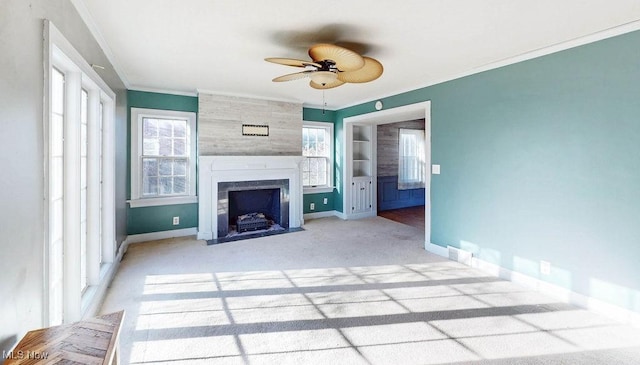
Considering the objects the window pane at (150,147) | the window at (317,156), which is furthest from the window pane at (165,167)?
the window at (317,156)

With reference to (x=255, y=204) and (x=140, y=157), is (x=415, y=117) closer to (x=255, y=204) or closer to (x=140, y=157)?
(x=255, y=204)

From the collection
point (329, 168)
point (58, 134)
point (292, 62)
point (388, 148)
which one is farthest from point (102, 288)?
point (388, 148)

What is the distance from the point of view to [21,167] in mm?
1281

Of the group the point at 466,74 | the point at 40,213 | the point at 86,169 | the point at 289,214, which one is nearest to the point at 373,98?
the point at 466,74

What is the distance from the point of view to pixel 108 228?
3.29 metres

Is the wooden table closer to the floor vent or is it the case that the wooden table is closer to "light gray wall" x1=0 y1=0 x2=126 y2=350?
"light gray wall" x1=0 y1=0 x2=126 y2=350

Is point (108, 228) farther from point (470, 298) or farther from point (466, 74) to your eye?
point (466, 74)

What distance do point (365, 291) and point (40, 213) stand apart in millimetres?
2539

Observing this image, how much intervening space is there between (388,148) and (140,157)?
5.46 metres

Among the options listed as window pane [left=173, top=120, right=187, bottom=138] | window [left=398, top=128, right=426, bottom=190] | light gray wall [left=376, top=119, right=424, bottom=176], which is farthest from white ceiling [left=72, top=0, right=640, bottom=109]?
window [left=398, top=128, right=426, bottom=190]

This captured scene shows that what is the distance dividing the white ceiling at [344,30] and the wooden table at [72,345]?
2.09 metres

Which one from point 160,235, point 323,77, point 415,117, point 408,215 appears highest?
point 415,117

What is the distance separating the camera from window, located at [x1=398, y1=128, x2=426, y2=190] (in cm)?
768

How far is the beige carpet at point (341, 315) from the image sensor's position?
1.97 meters
